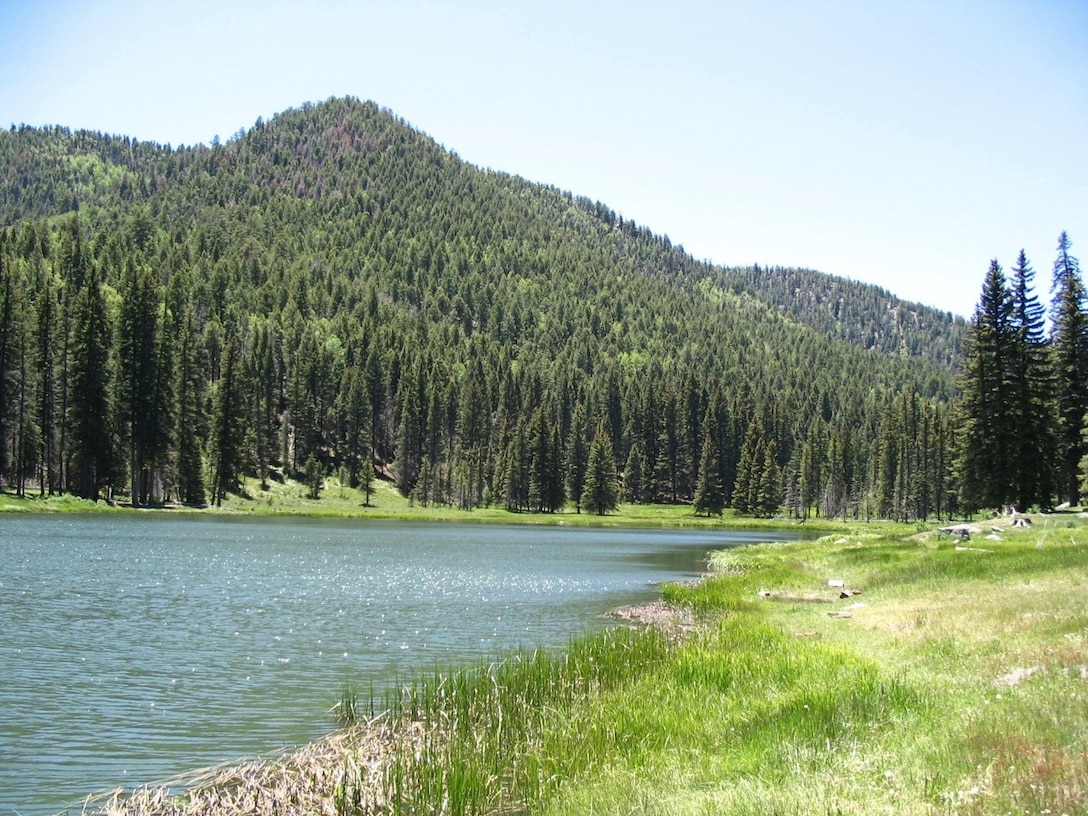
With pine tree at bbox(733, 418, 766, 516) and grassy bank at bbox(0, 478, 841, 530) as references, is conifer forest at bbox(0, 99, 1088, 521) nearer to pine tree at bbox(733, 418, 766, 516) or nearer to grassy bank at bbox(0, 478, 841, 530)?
pine tree at bbox(733, 418, 766, 516)

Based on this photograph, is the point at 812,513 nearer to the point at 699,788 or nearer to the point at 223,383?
the point at 223,383

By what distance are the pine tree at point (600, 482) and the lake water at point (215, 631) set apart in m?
83.8

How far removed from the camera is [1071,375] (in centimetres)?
7088

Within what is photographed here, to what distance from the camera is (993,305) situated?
70250 millimetres

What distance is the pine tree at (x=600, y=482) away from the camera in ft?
488

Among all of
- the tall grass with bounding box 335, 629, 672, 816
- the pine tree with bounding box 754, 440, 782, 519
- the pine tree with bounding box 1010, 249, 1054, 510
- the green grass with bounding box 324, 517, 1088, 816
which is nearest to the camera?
the green grass with bounding box 324, 517, 1088, 816

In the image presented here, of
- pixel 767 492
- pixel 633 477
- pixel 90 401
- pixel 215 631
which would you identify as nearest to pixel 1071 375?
pixel 215 631

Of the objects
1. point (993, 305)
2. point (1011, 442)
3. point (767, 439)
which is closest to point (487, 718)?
point (1011, 442)

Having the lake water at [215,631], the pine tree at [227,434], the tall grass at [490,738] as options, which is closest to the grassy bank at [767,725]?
the tall grass at [490,738]

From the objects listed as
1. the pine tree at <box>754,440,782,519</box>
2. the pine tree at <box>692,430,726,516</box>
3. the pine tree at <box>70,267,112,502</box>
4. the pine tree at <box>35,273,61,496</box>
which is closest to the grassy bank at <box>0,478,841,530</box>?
the pine tree at <box>692,430,726,516</box>

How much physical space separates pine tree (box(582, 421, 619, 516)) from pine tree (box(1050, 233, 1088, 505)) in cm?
8351

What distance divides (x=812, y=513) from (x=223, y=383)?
115290mm

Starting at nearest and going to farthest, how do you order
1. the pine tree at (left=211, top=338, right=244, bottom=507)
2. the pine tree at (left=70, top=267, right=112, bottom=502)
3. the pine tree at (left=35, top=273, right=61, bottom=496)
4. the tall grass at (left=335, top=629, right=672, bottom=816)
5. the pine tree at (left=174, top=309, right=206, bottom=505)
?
the tall grass at (left=335, top=629, right=672, bottom=816) → the pine tree at (left=35, top=273, right=61, bottom=496) → the pine tree at (left=70, top=267, right=112, bottom=502) → the pine tree at (left=174, top=309, right=206, bottom=505) → the pine tree at (left=211, top=338, right=244, bottom=507)

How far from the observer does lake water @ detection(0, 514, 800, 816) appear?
53.5 ft
